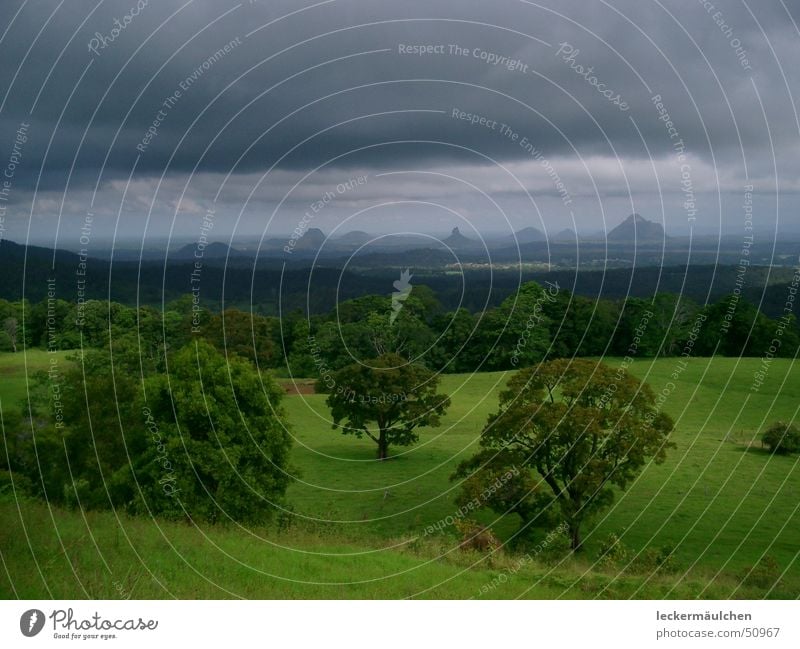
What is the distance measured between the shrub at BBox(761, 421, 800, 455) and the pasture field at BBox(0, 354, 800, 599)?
1029 mm

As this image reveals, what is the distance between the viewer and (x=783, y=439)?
1436 inches

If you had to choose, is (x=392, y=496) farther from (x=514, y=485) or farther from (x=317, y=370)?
(x=317, y=370)

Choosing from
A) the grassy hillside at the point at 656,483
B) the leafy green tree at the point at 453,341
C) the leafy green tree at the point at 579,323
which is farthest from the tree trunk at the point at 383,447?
the leafy green tree at the point at 579,323

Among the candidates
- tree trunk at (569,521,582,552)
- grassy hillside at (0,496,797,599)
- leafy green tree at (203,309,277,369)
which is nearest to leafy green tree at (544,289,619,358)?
leafy green tree at (203,309,277,369)

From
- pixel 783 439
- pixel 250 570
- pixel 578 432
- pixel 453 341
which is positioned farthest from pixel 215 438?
pixel 453 341

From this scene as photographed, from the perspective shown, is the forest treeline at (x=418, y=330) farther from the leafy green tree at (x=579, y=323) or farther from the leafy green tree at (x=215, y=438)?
the leafy green tree at (x=215, y=438)

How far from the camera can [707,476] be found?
33.5m

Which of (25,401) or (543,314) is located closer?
(25,401)

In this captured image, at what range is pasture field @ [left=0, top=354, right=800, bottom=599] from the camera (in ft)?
40.6

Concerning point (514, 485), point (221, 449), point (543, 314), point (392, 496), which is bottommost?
point (392, 496)

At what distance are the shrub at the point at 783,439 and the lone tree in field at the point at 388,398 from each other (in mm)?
18329

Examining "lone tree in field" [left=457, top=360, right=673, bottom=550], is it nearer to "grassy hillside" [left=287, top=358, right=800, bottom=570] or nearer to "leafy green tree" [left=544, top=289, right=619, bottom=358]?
"grassy hillside" [left=287, top=358, right=800, bottom=570]

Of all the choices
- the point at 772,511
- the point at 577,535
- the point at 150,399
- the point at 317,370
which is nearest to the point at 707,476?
the point at 772,511

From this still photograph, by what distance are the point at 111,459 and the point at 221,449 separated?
5748mm
